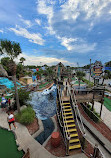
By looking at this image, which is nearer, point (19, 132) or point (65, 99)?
point (19, 132)

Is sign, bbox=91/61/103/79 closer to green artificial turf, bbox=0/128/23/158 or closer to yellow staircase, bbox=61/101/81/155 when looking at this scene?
yellow staircase, bbox=61/101/81/155

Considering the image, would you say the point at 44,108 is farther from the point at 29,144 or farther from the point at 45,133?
the point at 29,144

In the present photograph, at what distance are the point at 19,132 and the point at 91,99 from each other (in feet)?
32.0

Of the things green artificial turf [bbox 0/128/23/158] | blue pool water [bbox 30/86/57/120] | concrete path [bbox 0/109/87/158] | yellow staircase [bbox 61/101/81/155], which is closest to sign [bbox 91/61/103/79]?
yellow staircase [bbox 61/101/81/155]

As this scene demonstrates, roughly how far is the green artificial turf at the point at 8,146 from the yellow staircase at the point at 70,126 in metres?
3.96

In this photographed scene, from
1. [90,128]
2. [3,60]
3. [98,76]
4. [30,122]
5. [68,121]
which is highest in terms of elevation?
[3,60]

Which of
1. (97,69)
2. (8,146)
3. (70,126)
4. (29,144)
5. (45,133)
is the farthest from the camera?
(97,69)

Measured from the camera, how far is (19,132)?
7855mm

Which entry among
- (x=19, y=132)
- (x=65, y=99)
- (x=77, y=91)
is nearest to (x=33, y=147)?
(x=19, y=132)

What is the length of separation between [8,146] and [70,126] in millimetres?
5440

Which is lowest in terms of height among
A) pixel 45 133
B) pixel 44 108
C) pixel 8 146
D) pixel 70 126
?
pixel 44 108

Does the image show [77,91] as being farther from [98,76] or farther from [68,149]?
[68,149]

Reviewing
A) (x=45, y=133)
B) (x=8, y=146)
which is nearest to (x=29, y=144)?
(x=8, y=146)

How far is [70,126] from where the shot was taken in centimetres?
730
